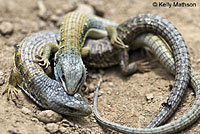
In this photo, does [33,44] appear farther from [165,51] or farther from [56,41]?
[165,51]

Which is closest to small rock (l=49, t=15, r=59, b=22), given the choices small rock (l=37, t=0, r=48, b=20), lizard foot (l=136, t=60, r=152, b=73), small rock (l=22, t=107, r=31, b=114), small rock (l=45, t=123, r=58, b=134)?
small rock (l=37, t=0, r=48, b=20)

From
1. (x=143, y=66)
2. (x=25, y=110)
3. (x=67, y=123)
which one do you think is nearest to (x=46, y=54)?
(x=25, y=110)

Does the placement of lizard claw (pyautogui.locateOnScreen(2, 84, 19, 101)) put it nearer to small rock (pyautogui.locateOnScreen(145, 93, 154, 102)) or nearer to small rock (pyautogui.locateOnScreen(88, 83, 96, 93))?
small rock (pyautogui.locateOnScreen(88, 83, 96, 93))

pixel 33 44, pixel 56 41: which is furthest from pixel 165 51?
pixel 33 44

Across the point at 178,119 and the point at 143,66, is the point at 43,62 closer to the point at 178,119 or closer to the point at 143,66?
the point at 143,66

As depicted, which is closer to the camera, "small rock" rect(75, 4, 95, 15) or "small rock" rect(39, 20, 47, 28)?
"small rock" rect(39, 20, 47, 28)
